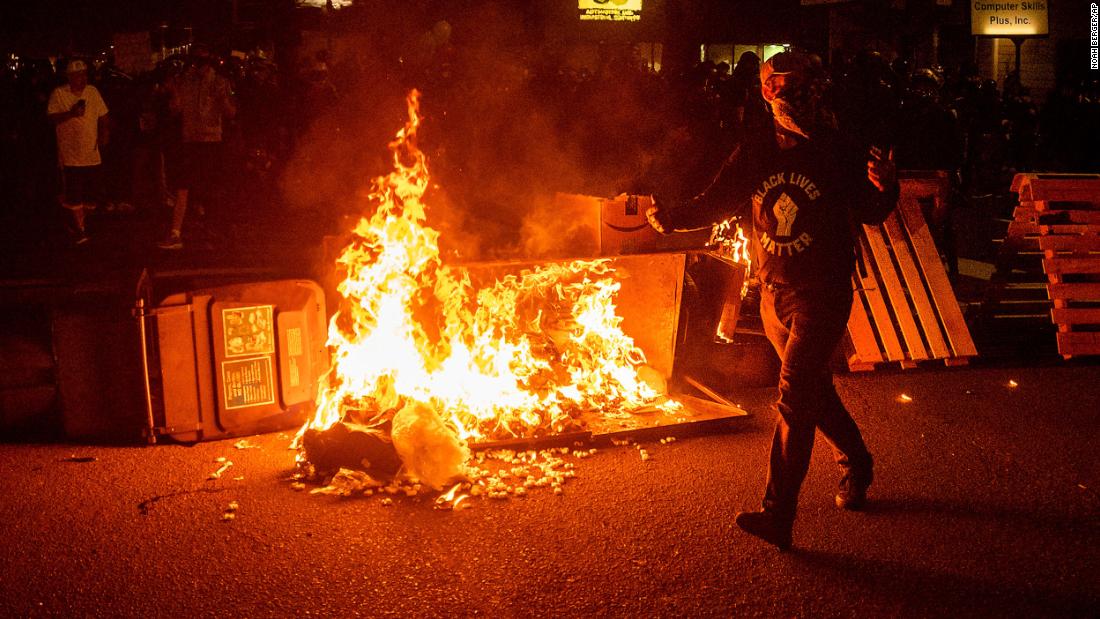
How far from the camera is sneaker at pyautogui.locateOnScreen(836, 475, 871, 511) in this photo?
4801 millimetres

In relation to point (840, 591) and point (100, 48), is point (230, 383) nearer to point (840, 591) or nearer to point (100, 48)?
point (840, 591)

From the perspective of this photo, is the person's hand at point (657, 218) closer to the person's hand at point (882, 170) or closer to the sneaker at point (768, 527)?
the person's hand at point (882, 170)

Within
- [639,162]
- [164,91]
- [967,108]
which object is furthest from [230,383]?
[967,108]

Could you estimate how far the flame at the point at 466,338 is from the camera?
5898 millimetres

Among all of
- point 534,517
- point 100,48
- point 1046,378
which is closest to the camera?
point 534,517

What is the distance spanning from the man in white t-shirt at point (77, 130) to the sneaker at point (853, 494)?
10558mm

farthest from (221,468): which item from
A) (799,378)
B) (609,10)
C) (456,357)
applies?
(609,10)

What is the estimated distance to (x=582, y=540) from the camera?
446 centimetres

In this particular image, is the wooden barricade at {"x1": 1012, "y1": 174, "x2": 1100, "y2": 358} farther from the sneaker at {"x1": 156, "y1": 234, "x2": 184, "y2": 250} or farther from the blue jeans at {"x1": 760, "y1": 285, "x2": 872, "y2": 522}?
the sneaker at {"x1": 156, "y1": 234, "x2": 184, "y2": 250}

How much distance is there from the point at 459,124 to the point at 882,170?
1130cm

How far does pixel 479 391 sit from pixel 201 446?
1.68 metres

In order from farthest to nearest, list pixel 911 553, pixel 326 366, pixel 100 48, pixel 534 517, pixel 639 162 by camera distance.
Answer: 1. pixel 100 48
2. pixel 639 162
3. pixel 326 366
4. pixel 534 517
5. pixel 911 553

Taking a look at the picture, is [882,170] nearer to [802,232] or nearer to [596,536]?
[802,232]

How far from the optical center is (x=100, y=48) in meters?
22.8
